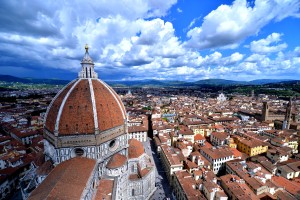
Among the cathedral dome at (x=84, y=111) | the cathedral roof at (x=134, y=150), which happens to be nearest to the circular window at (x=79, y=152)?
the cathedral dome at (x=84, y=111)

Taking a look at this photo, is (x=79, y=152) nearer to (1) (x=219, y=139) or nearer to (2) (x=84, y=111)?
(2) (x=84, y=111)

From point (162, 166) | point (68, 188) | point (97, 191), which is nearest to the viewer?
point (68, 188)

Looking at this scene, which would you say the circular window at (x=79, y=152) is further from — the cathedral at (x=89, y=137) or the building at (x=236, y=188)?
the building at (x=236, y=188)

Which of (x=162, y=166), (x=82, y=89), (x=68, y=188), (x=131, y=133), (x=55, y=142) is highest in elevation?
(x=82, y=89)

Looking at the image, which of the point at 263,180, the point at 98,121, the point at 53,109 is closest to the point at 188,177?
the point at 263,180

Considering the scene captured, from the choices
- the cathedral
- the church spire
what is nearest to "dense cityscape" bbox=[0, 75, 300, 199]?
the cathedral

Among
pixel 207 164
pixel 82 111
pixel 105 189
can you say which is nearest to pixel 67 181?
pixel 105 189

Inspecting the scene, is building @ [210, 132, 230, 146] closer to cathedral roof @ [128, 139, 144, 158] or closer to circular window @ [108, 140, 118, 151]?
cathedral roof @ [128, 139, 144, 158]

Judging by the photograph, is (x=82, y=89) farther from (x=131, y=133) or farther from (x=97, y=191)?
(x=131, y=133)
